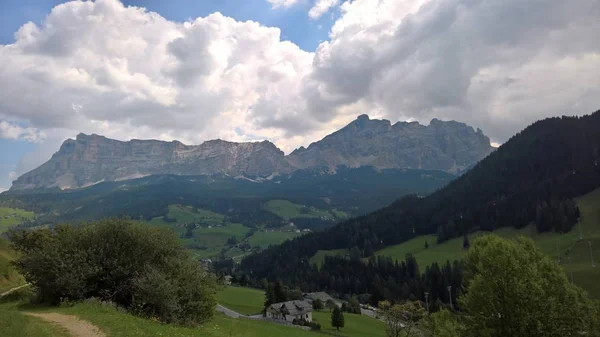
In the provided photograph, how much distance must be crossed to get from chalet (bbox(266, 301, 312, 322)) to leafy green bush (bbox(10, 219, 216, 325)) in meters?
71.1

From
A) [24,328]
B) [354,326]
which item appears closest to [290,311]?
[354,326]

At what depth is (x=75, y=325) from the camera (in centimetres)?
2491

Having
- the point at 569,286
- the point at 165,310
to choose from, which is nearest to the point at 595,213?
the point at 569,286

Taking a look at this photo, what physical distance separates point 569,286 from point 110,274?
46.1 m

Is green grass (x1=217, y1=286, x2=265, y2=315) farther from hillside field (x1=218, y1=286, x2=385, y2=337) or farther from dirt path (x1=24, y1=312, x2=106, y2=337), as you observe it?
dirt path (x1=24, y1=312, x2=106, y2=337)

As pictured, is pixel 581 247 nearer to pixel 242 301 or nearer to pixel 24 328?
pixel 242 301

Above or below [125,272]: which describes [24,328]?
below

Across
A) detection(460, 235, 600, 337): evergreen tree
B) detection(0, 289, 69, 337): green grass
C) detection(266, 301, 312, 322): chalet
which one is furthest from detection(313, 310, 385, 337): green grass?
detection(0, 289, 69, 337): green grass

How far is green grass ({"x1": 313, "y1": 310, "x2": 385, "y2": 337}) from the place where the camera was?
9475cm

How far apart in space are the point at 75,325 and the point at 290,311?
87.7 metres

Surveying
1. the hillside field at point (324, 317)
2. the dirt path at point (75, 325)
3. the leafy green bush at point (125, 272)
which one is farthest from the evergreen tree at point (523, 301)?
the hillside field at point (324, 317)

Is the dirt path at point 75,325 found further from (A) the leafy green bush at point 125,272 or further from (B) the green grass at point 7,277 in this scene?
(B) the green grass at point 7,277

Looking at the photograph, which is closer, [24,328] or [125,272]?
[24,328]

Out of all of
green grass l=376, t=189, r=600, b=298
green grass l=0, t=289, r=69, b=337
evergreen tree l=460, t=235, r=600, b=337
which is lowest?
green grass l=376, t=189, r=600, b=298
